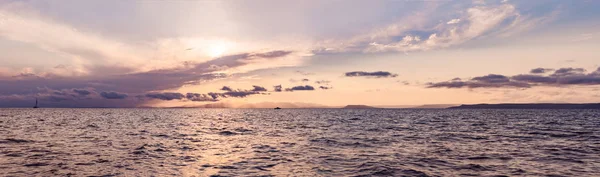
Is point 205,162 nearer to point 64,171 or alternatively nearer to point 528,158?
point 64,171

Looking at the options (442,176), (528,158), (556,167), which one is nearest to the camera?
(442,176)

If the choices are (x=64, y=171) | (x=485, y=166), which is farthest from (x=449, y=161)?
(x=64, y=171)

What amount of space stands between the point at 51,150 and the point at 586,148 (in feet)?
154

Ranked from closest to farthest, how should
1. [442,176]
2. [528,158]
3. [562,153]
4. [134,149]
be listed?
[442,176]
[528,158]
[562,153]
[134,149]

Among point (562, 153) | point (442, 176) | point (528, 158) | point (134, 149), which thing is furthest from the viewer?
point (134, 149)

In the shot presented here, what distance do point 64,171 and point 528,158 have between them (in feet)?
103

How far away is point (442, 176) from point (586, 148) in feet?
71.8

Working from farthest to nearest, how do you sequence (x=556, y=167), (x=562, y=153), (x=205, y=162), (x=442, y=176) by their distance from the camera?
(x=562, y=153), (x=205, y=162), (x=556, y=167), (x=442, y=176)

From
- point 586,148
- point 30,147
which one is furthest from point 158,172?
point 586,148

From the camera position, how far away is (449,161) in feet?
85.1

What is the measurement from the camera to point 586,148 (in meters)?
33.5

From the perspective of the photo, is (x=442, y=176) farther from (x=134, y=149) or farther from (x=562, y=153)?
(x=134, y=149)

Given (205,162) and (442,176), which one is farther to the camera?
(205,162)

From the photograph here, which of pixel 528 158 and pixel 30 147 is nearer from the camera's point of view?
pixel 528 158
